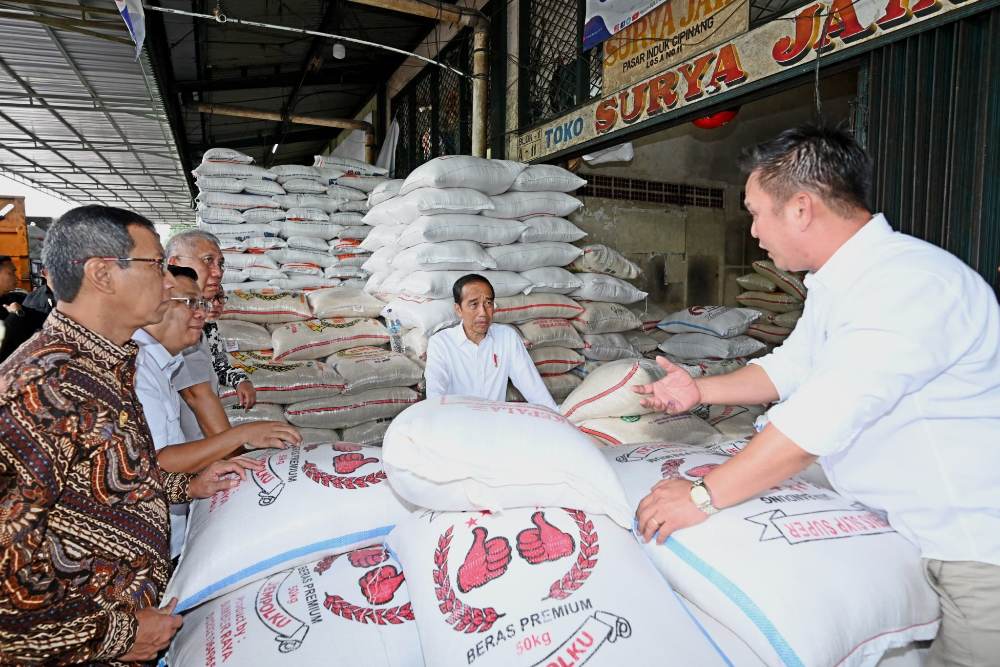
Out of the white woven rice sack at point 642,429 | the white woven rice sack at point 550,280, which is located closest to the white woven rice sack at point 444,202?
the white woven rice sack at point 550,280

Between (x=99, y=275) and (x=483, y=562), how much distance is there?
0.87 metres

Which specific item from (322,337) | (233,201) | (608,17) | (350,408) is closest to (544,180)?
(608,17)

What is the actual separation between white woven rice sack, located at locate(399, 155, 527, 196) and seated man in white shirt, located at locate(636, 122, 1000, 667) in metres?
2.22

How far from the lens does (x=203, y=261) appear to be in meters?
2.15

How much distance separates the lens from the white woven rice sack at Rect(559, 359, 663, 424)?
6.89 ft

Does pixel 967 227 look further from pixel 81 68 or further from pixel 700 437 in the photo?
pixel 81 68

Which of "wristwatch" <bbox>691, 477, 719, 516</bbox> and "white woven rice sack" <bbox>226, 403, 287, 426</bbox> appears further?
"white woven rice sack" <bbox>226, 403, 287, 426</bbox>

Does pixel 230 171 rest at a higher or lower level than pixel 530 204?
higher

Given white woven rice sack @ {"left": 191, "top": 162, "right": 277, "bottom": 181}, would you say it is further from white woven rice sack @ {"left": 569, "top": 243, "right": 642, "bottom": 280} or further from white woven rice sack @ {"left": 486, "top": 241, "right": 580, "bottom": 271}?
white woven rice sack @ {"left": 569, "top": 243, "right": 642, "bottom": 280}

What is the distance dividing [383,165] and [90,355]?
22.3 feet

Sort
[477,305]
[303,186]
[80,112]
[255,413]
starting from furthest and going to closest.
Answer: [80,112]
[303,186]
[255,413]
[477,305]

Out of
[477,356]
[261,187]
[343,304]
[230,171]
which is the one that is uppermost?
[230,171]

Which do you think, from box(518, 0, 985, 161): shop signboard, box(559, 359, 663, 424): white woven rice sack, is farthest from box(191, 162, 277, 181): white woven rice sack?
box(559, 359, 663, 424): white woven rice sack

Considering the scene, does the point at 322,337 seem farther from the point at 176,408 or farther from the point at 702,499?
the point at 702,499
